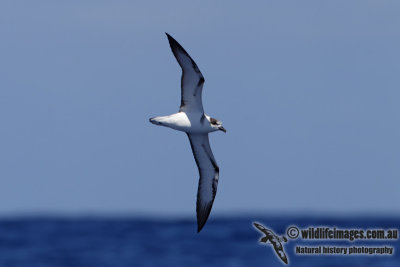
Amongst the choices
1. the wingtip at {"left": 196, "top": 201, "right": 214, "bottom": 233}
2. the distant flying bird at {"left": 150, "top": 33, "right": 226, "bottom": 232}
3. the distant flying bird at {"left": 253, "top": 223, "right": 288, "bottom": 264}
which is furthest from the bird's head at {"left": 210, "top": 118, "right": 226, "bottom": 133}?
the distant flying bird at {"left": 253, "top": 223, "right": 288, "bottom": 264}

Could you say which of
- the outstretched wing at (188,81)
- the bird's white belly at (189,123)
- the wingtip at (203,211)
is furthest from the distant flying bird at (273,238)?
the outstretched wing at (188,81)

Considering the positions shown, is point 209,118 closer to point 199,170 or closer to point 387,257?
point 199,170

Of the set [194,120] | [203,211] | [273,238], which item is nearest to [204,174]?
[203,211]

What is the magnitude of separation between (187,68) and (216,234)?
4736 cm

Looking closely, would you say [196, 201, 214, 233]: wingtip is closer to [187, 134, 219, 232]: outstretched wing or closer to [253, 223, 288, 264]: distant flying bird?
[187, 134, 219, 232]: outstretched wing

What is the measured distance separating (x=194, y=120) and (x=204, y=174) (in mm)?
3879

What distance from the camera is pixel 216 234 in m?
72.6

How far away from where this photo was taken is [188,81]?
1070 inches

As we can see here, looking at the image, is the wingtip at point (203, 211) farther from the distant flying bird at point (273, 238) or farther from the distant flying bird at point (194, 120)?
the distant flying bird at point (273, 238)

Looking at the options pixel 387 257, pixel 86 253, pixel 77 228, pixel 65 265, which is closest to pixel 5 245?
pixel 86 253

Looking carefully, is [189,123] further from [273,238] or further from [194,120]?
[273,238]

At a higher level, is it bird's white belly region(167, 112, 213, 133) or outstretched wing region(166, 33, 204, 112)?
outstretched wing region(166, 33, 204, 112)

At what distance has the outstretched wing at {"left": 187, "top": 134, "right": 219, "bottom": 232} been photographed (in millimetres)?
29797

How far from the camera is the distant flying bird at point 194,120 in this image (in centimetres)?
2655
